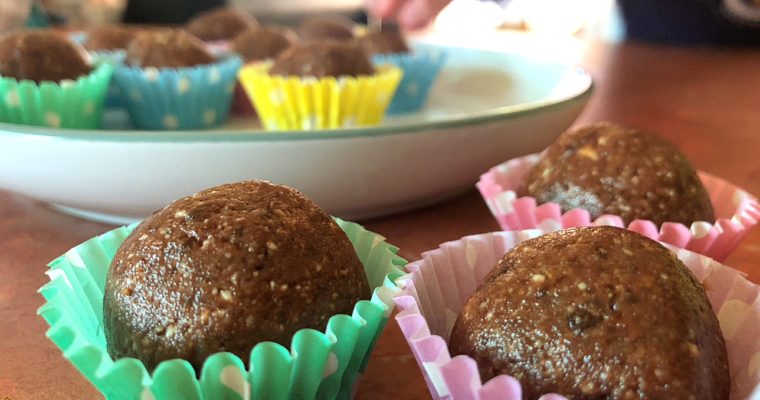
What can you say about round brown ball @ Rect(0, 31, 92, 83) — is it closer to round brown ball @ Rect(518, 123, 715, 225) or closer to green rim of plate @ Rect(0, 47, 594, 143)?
green rim of plate @ Rect(0, 47, 594, 143)

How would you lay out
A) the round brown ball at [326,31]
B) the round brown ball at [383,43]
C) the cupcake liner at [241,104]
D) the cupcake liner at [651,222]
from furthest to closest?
the round brown ball at [326,31] → the round brown ball at [383,43] → the cupcake liner at [241,104] → the cupcake liner at [651,222]

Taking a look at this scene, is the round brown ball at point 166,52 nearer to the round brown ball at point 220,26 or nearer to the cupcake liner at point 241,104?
the cupcake liner at point 241,104

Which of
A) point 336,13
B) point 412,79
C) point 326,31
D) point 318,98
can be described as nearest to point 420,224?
point 318,98

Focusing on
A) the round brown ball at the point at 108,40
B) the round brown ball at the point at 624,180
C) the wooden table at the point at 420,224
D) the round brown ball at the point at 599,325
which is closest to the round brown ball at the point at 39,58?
the wooden table at the point at 420,224

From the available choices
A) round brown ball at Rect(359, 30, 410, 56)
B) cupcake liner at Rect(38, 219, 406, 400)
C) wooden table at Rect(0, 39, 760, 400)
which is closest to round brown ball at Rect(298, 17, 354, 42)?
round brown ball at Rect(359, 30, 410, 56)

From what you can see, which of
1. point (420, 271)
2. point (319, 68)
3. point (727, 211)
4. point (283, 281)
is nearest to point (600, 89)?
point (319, 68)

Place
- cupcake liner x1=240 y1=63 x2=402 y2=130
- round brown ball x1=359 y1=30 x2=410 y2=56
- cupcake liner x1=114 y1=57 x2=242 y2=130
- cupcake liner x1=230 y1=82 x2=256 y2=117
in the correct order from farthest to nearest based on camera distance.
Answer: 1. round brown ball x1=359 y1=30 x2=410 y2=56
2. cupcake liner x1=230 y1=82 x2=256 y2=117
3. cupcake liner x1=114 y1=57 x2=242 y2=130
4. cupcake liner x1=240 y1=63 x2=402 y2=130

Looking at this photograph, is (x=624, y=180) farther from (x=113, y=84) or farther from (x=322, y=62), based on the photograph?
(x=113, y=84)
